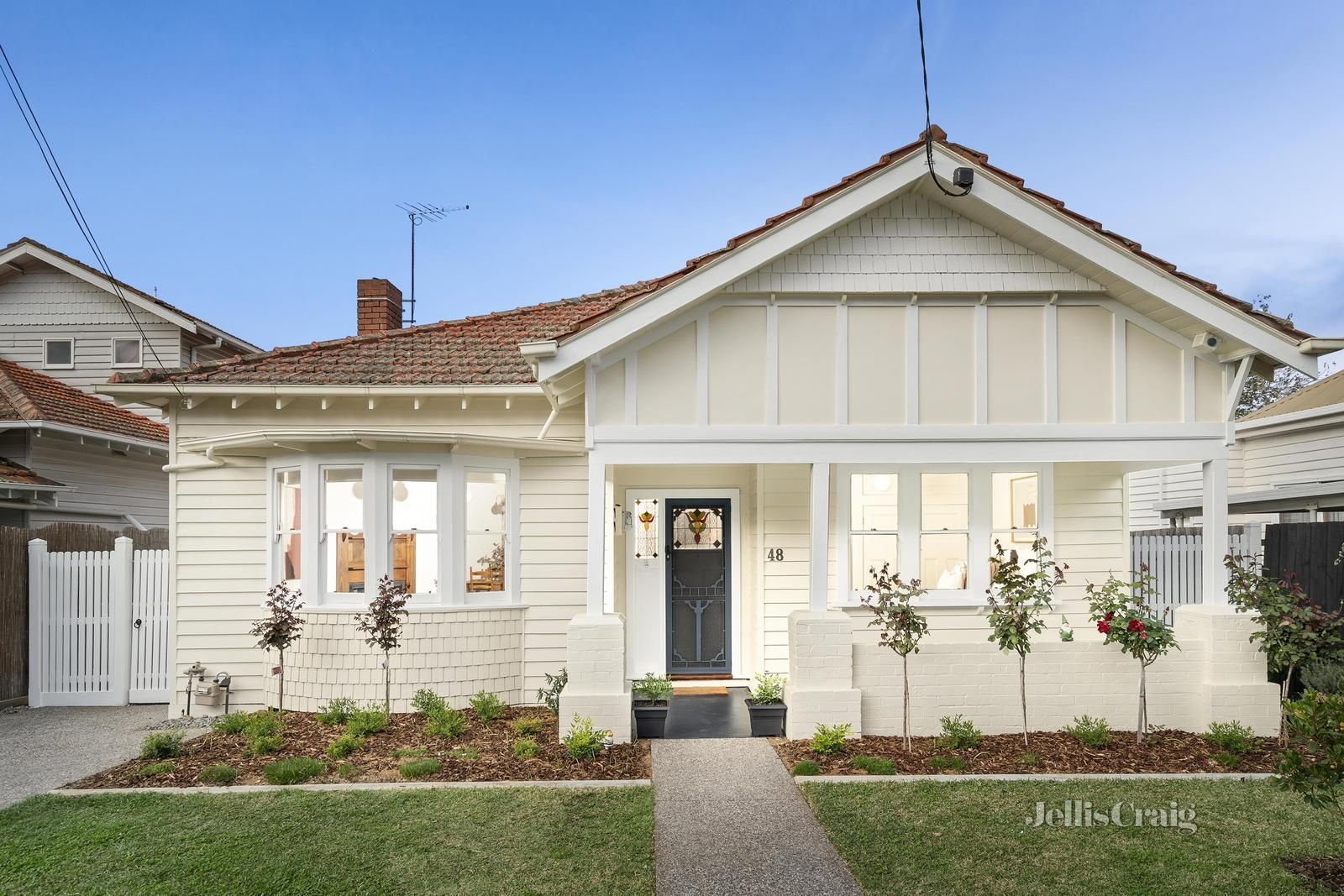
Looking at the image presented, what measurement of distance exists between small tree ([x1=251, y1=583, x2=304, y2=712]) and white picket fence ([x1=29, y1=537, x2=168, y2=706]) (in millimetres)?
1748

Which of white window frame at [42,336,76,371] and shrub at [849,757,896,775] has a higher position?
white window frame at [42,336,76,371]

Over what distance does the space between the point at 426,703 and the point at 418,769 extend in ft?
6.25

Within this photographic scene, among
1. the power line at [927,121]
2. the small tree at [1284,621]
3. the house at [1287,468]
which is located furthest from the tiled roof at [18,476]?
the house at [1287,468]

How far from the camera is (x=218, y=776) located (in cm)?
679

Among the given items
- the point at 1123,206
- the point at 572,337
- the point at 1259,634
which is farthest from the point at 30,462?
the point at 1123,206

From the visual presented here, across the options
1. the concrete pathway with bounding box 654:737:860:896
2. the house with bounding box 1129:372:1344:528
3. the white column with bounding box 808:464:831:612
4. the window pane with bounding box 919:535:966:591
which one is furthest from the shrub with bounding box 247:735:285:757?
the house with bounding box 1129:372:1344:528

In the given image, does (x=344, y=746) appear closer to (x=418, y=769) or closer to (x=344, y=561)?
(x=418, y=769)

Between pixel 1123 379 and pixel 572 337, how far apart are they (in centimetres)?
529

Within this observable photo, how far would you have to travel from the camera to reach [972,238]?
8.29m

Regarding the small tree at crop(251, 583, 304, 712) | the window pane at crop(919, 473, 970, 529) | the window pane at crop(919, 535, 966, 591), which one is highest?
the window pane at crop(919, 473, 970, 529)

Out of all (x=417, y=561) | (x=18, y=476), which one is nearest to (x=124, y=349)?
(x=18, y=476)

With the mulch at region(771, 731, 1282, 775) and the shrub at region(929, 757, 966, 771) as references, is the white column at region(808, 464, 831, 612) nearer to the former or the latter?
the mulch at region(771, 731, 1282, 775)

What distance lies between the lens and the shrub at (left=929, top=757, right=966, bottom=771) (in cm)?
706
